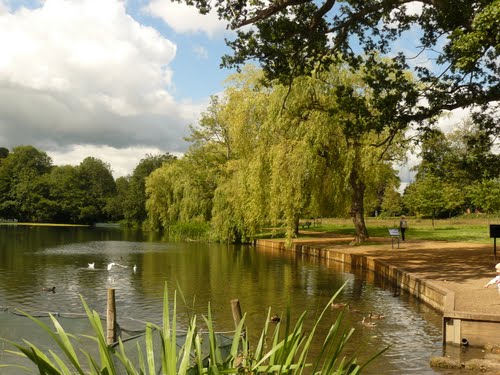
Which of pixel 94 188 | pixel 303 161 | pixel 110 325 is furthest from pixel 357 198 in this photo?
pixel 94 188

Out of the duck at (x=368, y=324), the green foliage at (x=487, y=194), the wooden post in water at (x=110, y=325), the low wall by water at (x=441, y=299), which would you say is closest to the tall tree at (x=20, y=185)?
the green foliage at (x=487, y=194)

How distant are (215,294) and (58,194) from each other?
7477cm

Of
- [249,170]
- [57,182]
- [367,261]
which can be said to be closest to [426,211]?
[249,170]

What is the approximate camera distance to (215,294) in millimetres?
15773

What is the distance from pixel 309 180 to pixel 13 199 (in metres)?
71.3

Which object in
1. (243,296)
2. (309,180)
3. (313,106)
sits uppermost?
(313,106)

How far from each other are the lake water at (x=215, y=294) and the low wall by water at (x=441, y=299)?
0.39m

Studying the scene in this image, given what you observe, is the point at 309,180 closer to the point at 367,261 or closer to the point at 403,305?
the point at 367,261

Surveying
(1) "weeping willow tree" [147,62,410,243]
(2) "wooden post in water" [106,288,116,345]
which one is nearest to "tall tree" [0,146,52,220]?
(1) "weeping willow tree" [147,62,410,243]

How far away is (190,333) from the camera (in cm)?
276

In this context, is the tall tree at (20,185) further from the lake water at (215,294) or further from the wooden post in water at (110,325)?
the wooden post in water at (110,325)

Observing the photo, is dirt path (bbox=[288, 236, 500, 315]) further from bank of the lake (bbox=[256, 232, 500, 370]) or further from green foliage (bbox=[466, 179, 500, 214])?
green foliage (bbox=[466, 179, 500, 214])

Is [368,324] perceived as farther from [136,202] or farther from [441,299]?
[136,202]

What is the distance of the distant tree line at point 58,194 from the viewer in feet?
268
